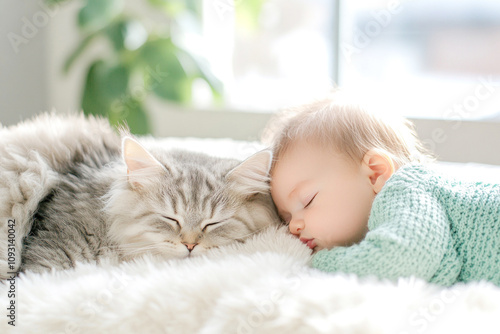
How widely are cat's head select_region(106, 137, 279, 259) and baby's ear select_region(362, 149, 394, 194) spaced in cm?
26

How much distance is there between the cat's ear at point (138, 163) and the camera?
49.5 inches

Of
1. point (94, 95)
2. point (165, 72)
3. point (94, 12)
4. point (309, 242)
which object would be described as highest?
point (94, 12)

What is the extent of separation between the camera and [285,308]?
85cm

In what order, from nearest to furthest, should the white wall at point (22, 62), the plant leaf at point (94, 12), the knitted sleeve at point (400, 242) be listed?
the knitted sleeve at point (400, 242) → the plant leaf at point (94, 12) → the white wall at point (22, 62)

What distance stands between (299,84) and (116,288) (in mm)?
2530

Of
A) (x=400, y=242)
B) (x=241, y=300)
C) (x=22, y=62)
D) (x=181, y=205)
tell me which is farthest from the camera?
(x=22, y=62)

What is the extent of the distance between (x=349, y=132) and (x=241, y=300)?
0.61m

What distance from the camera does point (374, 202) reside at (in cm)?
116

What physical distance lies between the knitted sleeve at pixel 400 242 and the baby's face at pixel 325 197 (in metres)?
0.11

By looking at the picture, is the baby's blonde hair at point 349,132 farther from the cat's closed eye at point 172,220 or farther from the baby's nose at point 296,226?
the cat's closed eye at point 172,220

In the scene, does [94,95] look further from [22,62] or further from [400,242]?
[400,242]

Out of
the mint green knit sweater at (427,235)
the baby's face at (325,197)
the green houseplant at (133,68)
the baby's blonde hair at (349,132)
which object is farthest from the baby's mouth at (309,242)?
the green houseplant at (133,68)

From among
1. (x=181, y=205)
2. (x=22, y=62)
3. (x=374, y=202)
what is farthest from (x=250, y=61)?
(x=374, y=202)

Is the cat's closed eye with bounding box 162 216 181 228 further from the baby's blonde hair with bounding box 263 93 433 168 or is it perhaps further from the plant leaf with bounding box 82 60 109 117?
the plant leaf with bounding box 82 60 109 117
